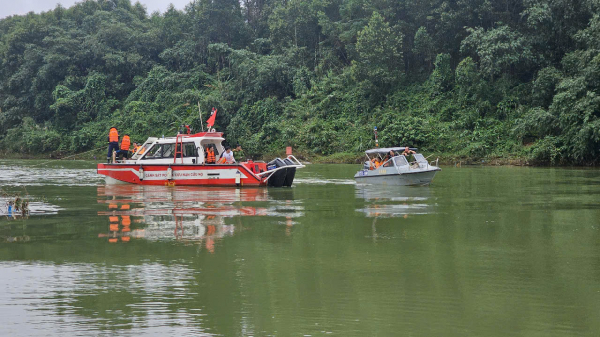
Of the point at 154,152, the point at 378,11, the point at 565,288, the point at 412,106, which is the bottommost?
the point at 565,288

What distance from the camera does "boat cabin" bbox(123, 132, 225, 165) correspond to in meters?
24.0

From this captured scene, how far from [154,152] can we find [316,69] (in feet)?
103

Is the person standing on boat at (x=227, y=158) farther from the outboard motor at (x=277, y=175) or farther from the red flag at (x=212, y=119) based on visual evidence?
the outboard motor at (x=277, y=175)

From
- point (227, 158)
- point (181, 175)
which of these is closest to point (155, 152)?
point (181, 175)

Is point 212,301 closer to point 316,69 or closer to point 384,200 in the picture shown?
point 384,200

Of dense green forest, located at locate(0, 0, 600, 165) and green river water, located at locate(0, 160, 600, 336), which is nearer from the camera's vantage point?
green river water, located at locate(0, 160, 600, 336)

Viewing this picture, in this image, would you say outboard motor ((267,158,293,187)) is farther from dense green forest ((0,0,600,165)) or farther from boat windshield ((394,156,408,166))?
dense green forest ((0,0,600,165))

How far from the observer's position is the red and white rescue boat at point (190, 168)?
23.4m

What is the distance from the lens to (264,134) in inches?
2032

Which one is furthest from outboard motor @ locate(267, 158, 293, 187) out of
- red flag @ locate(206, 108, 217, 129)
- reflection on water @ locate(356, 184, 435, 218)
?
red flag @ locate(206, 108, 217, 129)

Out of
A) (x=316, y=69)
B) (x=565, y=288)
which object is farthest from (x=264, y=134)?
(x=565, y=288)

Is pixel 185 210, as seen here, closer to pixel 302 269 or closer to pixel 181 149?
pixel 302 269

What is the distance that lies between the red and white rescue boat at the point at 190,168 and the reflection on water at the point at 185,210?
1.56 ft

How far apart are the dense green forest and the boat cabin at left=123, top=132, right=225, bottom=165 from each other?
68.1 feet
